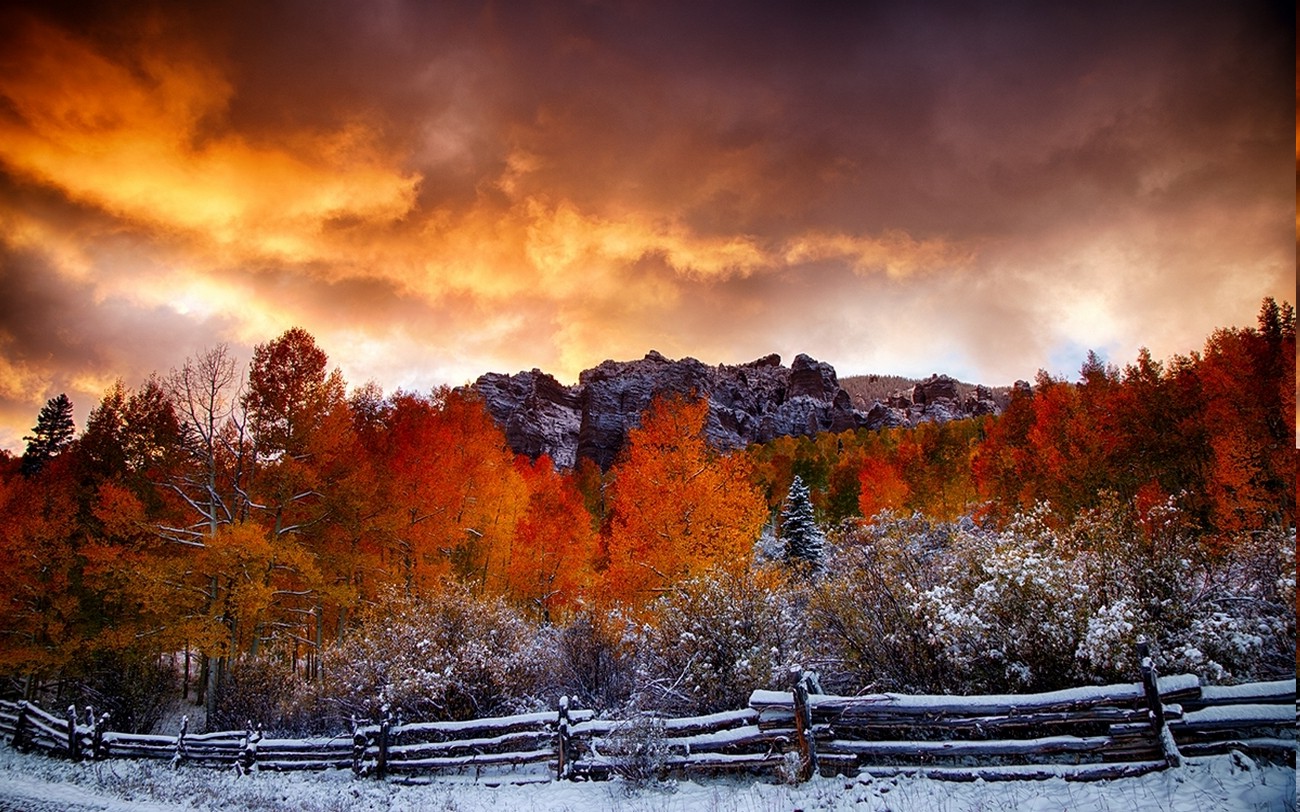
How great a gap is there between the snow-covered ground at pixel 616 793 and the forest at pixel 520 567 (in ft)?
5.72

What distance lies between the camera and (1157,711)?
7.34 m

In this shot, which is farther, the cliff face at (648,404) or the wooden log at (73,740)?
the cliff face at (648,404)

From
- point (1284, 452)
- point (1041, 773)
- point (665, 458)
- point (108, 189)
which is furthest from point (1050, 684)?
point (108, 189)

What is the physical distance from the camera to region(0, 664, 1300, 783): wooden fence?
288 inches

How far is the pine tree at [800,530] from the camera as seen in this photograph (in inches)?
1292

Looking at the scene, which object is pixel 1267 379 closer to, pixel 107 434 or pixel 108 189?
pixel 108 189

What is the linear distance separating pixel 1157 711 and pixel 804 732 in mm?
4281

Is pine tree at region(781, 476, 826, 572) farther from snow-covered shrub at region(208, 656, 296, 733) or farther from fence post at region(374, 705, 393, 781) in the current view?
fence post at region(374, 705, 393, 781)

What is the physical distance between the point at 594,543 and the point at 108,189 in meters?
26.4

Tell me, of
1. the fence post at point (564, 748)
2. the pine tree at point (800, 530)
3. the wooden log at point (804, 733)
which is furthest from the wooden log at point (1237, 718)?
the pine tree at point (800, 530)

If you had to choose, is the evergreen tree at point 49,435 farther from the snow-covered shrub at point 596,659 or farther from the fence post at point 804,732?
the fence post at point 804,732

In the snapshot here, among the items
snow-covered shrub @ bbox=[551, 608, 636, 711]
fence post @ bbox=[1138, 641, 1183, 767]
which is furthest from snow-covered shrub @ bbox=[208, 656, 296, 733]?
fence post @ bbox=[1138, 641, 1183, 767]

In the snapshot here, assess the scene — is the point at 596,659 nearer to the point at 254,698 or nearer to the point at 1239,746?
the point at 254,698

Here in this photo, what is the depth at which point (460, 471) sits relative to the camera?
878 inches
